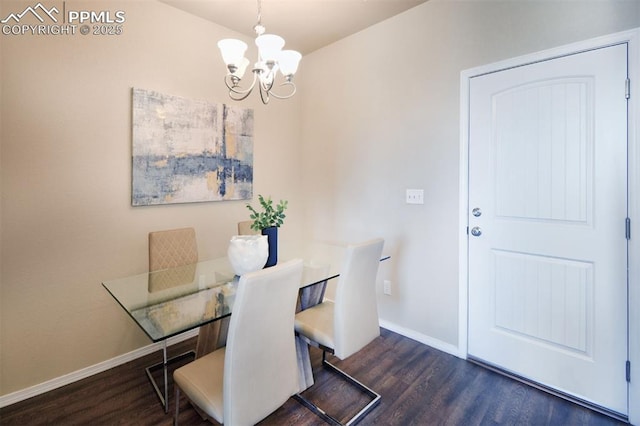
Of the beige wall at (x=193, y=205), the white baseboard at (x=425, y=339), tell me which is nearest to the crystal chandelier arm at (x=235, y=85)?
the beige wall at (x=193, y=205)

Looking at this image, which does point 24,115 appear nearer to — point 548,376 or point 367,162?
point 367,162

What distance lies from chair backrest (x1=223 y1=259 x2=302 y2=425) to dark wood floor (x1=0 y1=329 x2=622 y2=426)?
57cm

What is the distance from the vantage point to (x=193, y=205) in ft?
8.84

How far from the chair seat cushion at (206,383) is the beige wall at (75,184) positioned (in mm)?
1237

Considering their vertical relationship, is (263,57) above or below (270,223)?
above

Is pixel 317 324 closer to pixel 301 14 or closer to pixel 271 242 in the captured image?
pixel 271 242

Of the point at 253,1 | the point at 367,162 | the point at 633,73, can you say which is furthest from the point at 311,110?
the point at 633,73

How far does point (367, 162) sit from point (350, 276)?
4.92ft

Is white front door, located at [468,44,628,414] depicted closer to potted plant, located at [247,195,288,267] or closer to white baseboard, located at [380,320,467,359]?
white baseboard, located at [380,320,467,359]

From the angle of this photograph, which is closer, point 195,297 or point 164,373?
point 195,297

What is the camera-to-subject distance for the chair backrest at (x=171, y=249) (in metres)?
2.21

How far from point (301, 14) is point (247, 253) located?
205 centimetres

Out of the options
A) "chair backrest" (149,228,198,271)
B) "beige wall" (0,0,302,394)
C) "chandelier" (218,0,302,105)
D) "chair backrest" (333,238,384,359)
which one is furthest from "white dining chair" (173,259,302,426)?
"beige wall" (0,0,302,394)

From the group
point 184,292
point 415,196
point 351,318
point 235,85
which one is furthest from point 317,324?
point 235,85
